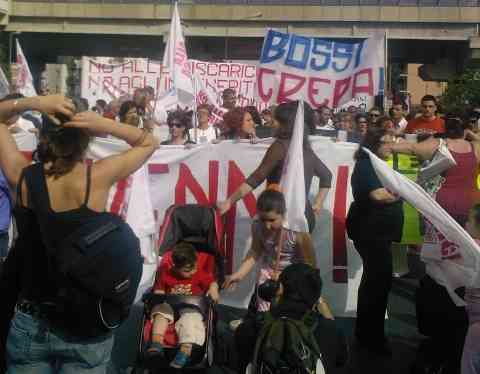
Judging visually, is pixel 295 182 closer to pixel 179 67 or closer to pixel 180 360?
A: pixel 180 360

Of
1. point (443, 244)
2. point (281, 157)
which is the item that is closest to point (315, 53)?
point (281, 157)

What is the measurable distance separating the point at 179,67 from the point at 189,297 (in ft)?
19.2

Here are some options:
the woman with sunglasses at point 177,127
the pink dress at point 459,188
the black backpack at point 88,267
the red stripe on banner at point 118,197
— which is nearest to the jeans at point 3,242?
the red stripe on banner at point 118,197

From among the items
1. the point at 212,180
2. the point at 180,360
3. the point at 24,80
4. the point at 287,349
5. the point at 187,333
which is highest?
the point at 24,80

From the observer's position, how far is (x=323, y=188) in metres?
5.41

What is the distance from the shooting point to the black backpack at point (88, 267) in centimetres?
263

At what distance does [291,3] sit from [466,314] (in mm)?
32052

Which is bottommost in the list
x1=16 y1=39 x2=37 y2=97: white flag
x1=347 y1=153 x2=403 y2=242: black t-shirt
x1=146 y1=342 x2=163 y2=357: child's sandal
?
x1=146 y1=342 x2=163 y2=357: child's sandal

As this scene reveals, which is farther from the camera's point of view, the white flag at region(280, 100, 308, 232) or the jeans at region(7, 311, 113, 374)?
the white flag at region(280, 100, 308, 232)

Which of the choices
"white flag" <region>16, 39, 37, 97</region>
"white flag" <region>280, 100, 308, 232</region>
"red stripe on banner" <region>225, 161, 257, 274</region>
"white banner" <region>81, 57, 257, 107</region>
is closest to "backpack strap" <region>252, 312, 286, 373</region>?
"white flag" <region>280, 100, 308, 232</region>

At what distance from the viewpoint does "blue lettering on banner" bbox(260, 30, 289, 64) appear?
18.5ft

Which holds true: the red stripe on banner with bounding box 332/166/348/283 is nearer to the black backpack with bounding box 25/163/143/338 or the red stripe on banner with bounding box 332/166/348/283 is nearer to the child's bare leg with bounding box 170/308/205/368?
the child's bare leg with bounding box 170/308/205/368

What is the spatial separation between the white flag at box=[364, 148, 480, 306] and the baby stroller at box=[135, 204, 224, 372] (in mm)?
1376

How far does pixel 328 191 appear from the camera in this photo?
5734 millimetres
